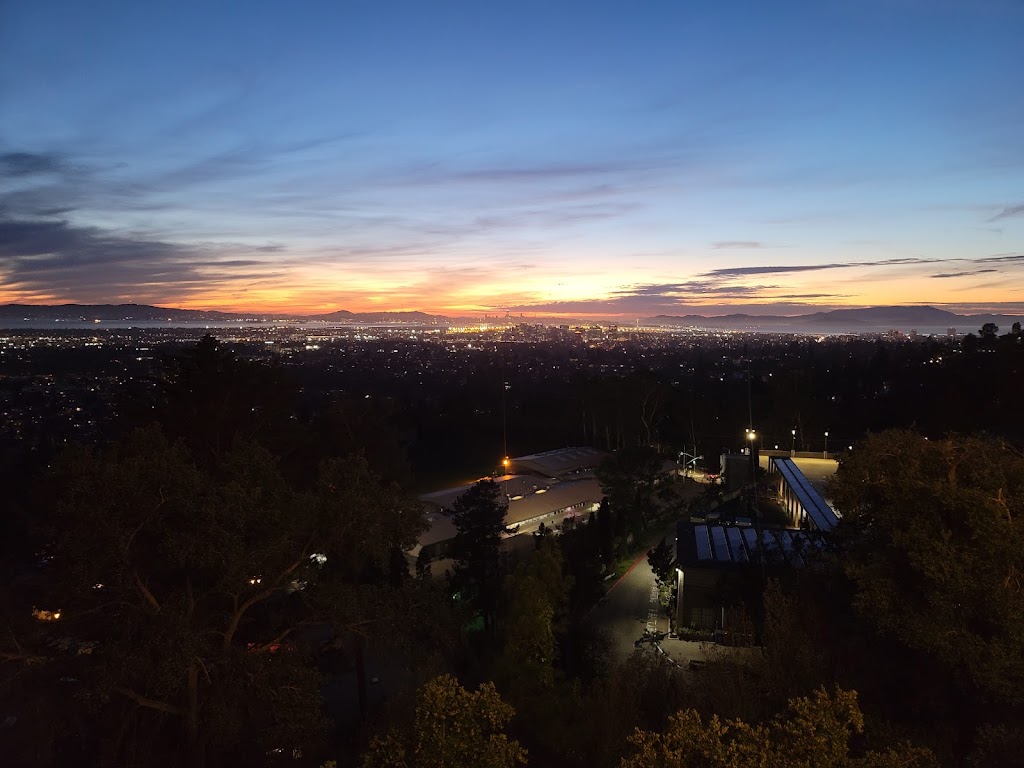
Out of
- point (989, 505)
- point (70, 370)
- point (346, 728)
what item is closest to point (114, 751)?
point (346, 728)

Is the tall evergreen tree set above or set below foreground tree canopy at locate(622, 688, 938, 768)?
below

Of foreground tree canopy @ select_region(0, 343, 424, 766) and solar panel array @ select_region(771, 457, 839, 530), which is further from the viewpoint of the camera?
solar panel array @ select_region(771, 457, 839, 530)

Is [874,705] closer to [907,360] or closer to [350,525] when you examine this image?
[350,525]

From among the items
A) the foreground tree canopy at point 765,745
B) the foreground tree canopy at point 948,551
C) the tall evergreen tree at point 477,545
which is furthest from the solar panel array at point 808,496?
the foreground tree canopy at point 765,745

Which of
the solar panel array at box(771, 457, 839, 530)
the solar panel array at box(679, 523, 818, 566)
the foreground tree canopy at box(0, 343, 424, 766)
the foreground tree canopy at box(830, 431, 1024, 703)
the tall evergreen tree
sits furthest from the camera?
the solar panel array at box(771, 457, 839, 530)

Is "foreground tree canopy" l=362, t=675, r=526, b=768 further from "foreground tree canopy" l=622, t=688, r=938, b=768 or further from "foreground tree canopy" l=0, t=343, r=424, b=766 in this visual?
"foreground tree canopy" l=0, t=343, r=424, b=766

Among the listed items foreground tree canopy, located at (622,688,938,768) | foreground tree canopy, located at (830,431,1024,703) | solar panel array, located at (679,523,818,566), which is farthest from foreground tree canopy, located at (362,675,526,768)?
solar panel array, located at (679,523,818,566)

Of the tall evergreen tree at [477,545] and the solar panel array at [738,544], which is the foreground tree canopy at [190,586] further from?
the solar panel array at [738,544]
